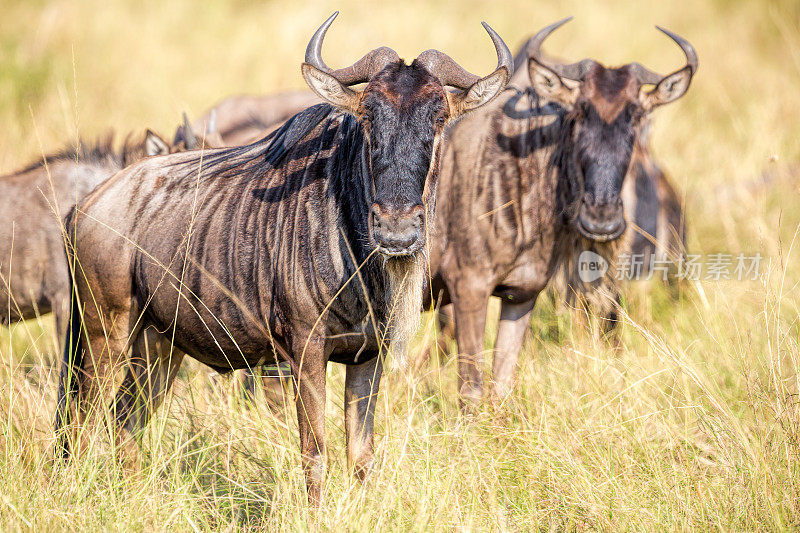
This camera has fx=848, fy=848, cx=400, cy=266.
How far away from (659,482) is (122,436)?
8.38 feet

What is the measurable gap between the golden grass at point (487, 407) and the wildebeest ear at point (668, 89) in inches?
42.3

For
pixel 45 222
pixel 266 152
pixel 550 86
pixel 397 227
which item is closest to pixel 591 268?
pixel 550 86

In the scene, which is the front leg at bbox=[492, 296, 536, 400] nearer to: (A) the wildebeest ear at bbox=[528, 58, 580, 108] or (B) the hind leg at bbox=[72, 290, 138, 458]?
(A) the wildebeest ear at bbox=[528, 58, 580, 108]

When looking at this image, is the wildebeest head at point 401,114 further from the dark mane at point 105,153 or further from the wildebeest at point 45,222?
the wildebeest at point 45,222

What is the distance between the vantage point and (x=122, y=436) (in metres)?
4.20

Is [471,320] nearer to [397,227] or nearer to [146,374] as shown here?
[146,374]

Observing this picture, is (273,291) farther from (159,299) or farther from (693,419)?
(693,419)

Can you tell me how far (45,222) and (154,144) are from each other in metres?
0.87

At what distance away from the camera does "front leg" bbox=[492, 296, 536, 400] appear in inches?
209

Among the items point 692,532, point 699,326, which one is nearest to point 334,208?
point 692,532

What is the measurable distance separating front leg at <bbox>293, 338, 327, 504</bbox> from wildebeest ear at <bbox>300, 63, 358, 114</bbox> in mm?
967

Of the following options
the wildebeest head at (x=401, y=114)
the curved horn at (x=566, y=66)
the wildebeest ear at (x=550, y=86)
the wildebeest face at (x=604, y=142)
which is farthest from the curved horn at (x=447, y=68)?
the curved horn at (x=566, y=66)

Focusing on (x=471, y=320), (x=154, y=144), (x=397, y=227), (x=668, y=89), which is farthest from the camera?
(x=154, y=144)

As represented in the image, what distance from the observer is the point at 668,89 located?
5.18 meters
